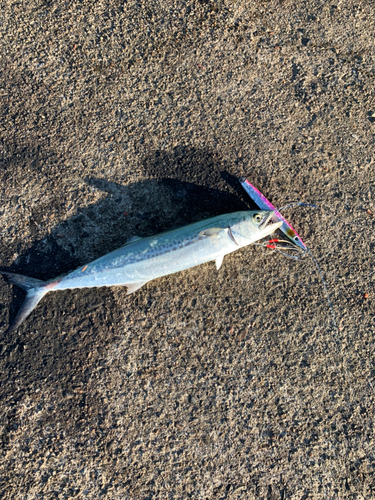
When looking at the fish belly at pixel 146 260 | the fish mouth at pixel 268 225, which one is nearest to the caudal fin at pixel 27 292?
the fish belly at pixel 146 260

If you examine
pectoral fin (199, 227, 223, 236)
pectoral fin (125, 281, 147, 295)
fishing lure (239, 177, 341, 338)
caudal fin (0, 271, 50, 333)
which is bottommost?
fishing lure (239, 177, 341, 338)

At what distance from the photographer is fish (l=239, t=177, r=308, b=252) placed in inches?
117

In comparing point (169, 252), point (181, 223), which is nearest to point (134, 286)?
point (169, 252)

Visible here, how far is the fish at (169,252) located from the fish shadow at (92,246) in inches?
10.5

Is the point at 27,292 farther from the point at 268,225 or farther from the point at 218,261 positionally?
the point at 268,225

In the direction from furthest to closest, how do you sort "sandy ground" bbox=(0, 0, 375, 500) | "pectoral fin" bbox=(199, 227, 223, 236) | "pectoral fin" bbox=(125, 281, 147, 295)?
1. "sandy ground" bbox=(0, 0, 375, 500)
2. "pectoral fin" bbox=(125, 281, 147, 295)
3. "pectoral fin" bbox=(199, 227, 223, 236)

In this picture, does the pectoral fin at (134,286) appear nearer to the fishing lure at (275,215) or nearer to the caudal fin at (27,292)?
the caudal fin at (27,292)

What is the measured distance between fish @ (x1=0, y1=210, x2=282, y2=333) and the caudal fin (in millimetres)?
66

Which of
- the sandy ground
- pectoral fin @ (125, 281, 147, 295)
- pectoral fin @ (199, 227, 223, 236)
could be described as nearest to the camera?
pectoral fin @ (199, 227, 223, 236)

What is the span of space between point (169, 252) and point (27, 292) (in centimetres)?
144

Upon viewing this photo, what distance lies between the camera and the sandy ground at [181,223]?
295 centimetres

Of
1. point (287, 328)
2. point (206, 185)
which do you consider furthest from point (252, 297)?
point (206, 185)

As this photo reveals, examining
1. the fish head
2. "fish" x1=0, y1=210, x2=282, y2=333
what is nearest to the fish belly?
"fish" x1=0, y1=210, x2=282, y2=333

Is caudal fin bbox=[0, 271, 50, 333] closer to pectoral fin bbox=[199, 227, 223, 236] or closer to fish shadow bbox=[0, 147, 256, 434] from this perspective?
fish shadow bbox=[0, 147, 256, 434]
